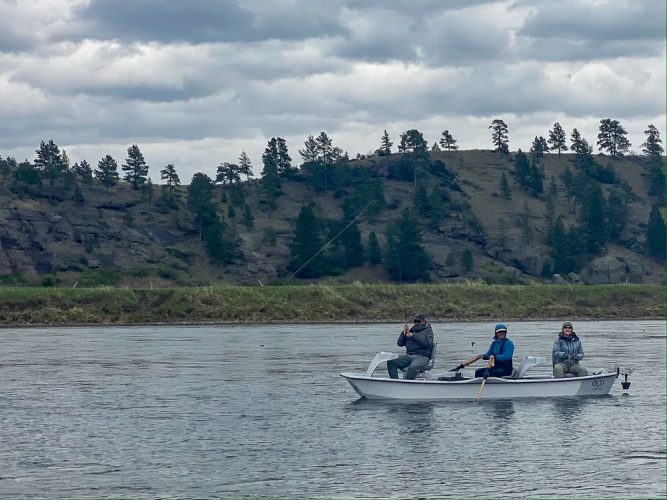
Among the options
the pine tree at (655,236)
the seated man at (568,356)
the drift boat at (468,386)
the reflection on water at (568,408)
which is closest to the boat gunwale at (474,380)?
the drift boat at (468,386)

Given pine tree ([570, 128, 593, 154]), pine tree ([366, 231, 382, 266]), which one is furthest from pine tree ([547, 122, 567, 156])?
pine tree ([366, 231, 382, 266])

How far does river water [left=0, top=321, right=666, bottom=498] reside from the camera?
21688 millimetres

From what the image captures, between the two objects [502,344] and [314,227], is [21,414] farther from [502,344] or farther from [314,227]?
[314,227]

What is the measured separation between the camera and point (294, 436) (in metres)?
27.7

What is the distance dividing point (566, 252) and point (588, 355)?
3448 inches

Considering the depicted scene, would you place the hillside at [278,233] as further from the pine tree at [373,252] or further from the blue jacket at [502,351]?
the blue jacket at [502,351]

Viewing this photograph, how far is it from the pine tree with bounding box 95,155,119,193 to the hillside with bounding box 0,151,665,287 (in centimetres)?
180

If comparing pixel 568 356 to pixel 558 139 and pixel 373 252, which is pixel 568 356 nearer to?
pixel 373 252

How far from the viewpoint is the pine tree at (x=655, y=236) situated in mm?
144625

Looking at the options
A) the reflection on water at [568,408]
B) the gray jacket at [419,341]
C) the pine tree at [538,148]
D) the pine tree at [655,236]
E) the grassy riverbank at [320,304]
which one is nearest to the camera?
the reflection on water at [568,408]

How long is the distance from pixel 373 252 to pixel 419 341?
96742mm

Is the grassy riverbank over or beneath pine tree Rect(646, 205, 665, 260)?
beneath

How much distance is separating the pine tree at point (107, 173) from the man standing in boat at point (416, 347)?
11735 centimetres

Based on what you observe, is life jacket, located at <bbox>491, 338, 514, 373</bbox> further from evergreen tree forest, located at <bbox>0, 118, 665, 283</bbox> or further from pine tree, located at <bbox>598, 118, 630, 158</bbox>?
pine tree, located at <bbox>598, 118, 630, 158</bbox>
